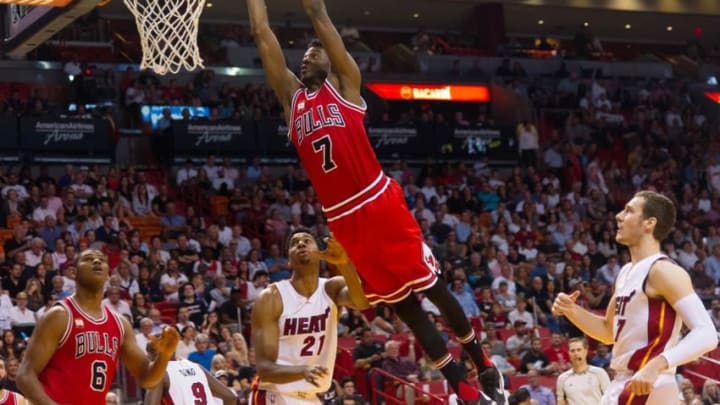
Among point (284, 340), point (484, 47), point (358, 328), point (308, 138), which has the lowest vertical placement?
point (358, 328)

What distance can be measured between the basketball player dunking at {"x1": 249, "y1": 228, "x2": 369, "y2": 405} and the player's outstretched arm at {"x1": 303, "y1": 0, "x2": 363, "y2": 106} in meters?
1.52

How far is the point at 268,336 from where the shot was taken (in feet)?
27.4

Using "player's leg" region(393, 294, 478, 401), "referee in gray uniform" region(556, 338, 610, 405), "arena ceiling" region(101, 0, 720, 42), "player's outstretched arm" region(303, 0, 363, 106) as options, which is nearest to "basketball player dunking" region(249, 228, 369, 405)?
"player's leg" region(393, 294, 478, 401)

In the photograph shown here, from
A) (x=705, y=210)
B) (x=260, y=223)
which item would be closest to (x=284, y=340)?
(x=260, y=223)

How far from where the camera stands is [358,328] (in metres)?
15.6

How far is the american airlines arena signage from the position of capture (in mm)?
27734

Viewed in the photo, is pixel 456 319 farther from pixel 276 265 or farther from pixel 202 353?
pixel 276 265

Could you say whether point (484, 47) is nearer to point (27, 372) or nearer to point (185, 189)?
point (185, 189)

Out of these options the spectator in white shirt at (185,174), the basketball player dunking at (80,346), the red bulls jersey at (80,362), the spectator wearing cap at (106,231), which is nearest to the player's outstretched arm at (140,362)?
the basketball player dunking at (80,346)

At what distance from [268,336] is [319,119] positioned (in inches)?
75.0

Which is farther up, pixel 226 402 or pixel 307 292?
pixel 307 292

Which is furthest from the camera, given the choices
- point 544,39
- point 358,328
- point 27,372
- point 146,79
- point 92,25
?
point 544,39

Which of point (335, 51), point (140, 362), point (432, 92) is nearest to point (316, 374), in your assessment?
point (140, 362)

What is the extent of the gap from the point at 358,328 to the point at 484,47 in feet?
52.9
